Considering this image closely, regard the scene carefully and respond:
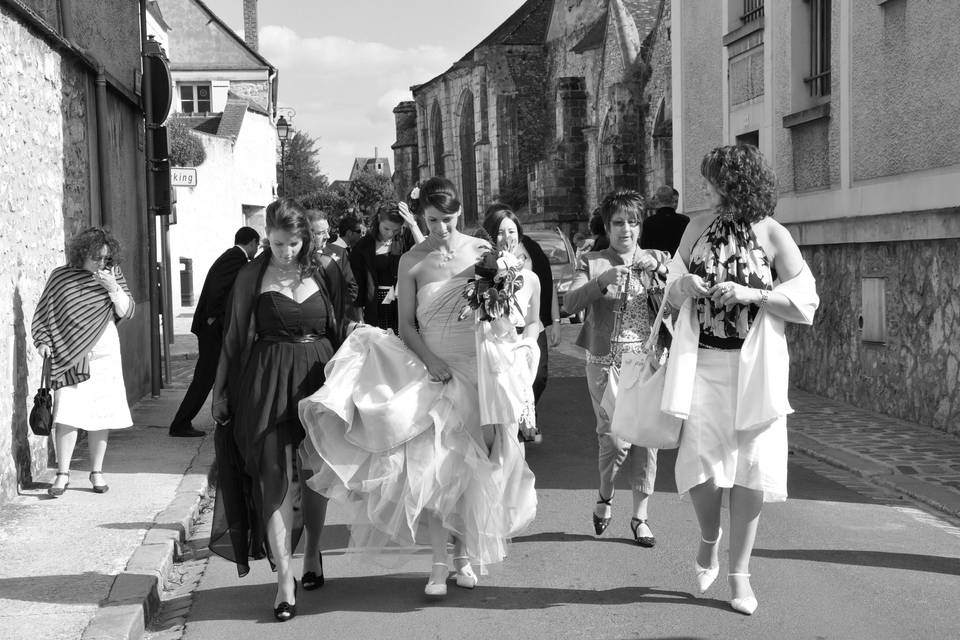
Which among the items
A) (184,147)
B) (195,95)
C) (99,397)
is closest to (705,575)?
(99,397)

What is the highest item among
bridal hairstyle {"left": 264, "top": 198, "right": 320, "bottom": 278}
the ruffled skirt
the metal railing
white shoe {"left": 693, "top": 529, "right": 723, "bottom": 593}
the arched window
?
the arched window

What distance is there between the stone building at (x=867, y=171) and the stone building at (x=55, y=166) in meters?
7.28

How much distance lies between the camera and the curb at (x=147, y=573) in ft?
16.0

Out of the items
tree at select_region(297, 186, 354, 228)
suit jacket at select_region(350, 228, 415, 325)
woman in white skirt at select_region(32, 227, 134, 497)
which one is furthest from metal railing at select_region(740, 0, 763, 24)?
tree at select_region(297, 186, 354, 228)

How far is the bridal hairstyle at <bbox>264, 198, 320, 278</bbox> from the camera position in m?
5.31

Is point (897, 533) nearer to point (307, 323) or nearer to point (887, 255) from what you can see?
point (307, 323)

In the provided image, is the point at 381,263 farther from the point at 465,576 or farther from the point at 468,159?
the point at 468,159

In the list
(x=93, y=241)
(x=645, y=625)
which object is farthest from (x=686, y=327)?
(x=93, y=241)

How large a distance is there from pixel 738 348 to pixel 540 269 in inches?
131

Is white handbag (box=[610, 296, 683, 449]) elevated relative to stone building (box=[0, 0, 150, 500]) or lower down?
lower down

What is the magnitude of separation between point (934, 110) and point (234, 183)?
2788 cm

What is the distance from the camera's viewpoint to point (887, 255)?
11.0m

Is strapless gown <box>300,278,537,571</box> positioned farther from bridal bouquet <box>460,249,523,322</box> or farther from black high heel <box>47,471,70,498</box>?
black high heel <box>47,471,70,498</box>

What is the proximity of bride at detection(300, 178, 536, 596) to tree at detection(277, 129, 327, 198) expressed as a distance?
6424 cm
